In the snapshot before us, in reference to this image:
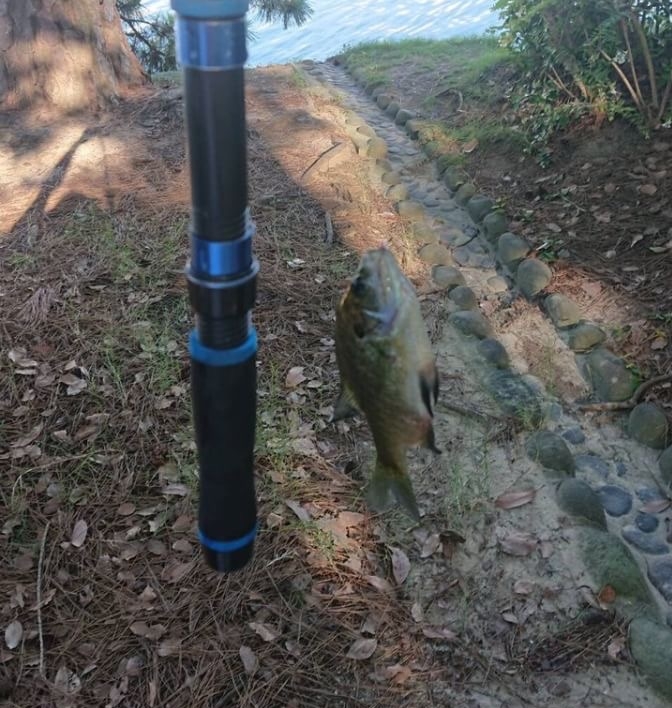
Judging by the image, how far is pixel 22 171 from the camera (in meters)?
5.91

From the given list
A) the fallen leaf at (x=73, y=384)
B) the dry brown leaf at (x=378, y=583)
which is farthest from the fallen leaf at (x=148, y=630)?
the fallen leaf at (x=73, y=384)

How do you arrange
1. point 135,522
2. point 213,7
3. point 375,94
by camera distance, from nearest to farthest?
point 213,7, point 135,522, point 375,94

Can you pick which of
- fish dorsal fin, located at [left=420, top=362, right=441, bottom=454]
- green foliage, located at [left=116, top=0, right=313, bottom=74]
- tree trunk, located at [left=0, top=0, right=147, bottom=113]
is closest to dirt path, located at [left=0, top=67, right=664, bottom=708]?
fish dorsal fin, located at [left=420, top=362, right=441, bottom=454]

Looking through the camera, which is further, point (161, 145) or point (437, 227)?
point (161, 145)

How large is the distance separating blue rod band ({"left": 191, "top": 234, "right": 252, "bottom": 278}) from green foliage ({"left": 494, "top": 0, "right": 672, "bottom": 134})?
519cm

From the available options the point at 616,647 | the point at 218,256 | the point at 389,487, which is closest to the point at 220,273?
the point at 218,256

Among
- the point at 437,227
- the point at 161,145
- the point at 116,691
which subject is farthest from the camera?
the point at 161,145

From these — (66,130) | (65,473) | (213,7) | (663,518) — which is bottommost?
(663,518)

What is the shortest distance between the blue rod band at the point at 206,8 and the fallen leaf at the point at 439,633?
2.37m

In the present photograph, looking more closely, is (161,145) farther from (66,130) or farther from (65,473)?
(65,473)

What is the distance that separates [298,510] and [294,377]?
35.2 inches

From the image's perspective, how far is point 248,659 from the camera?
2645mm

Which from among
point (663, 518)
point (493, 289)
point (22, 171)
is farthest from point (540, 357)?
point (22, 171)

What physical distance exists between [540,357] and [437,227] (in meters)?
1.81
